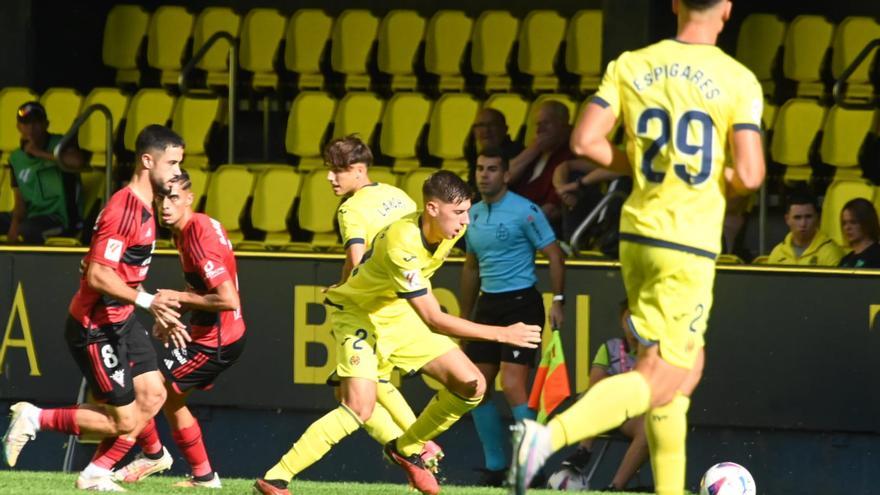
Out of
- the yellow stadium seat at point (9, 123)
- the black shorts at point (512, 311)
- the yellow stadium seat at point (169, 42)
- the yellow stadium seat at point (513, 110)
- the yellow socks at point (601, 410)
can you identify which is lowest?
the black shorts at point (512, 311)

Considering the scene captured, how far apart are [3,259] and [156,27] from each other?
15.2 ft

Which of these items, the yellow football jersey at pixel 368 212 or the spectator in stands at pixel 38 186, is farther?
the spectator in stands at pixel 38 186

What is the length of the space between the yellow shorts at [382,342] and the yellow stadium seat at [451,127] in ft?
18.1

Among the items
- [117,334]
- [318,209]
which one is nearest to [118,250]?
[117,334]

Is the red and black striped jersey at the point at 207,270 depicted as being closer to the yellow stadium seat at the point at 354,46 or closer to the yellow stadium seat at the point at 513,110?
the yellow stadium seat at the point at 513,110

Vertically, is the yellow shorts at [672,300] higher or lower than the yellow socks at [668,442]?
higher

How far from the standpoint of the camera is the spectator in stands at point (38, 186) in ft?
47.8

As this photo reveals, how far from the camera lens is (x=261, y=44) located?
16.9 m

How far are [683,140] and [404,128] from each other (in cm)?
848

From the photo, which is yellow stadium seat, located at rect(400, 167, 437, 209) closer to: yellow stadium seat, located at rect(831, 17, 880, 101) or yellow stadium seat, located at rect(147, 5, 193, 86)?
yellow stadium seat, located at rect(831, 17, 880, 101)

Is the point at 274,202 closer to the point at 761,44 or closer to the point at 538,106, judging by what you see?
the point at 538,106

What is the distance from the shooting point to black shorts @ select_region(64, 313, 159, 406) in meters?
9.58

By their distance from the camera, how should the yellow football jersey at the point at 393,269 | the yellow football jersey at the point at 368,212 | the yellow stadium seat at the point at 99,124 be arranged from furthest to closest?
1. the yellow stadium seat at the point at 99,124
2. the yellow football jersey at the point at 368,212
3. the yellow football jersey at the point at 393,269

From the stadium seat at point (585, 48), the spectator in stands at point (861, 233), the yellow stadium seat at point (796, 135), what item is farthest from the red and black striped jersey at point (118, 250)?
the stadium seat at point (585, 48)
